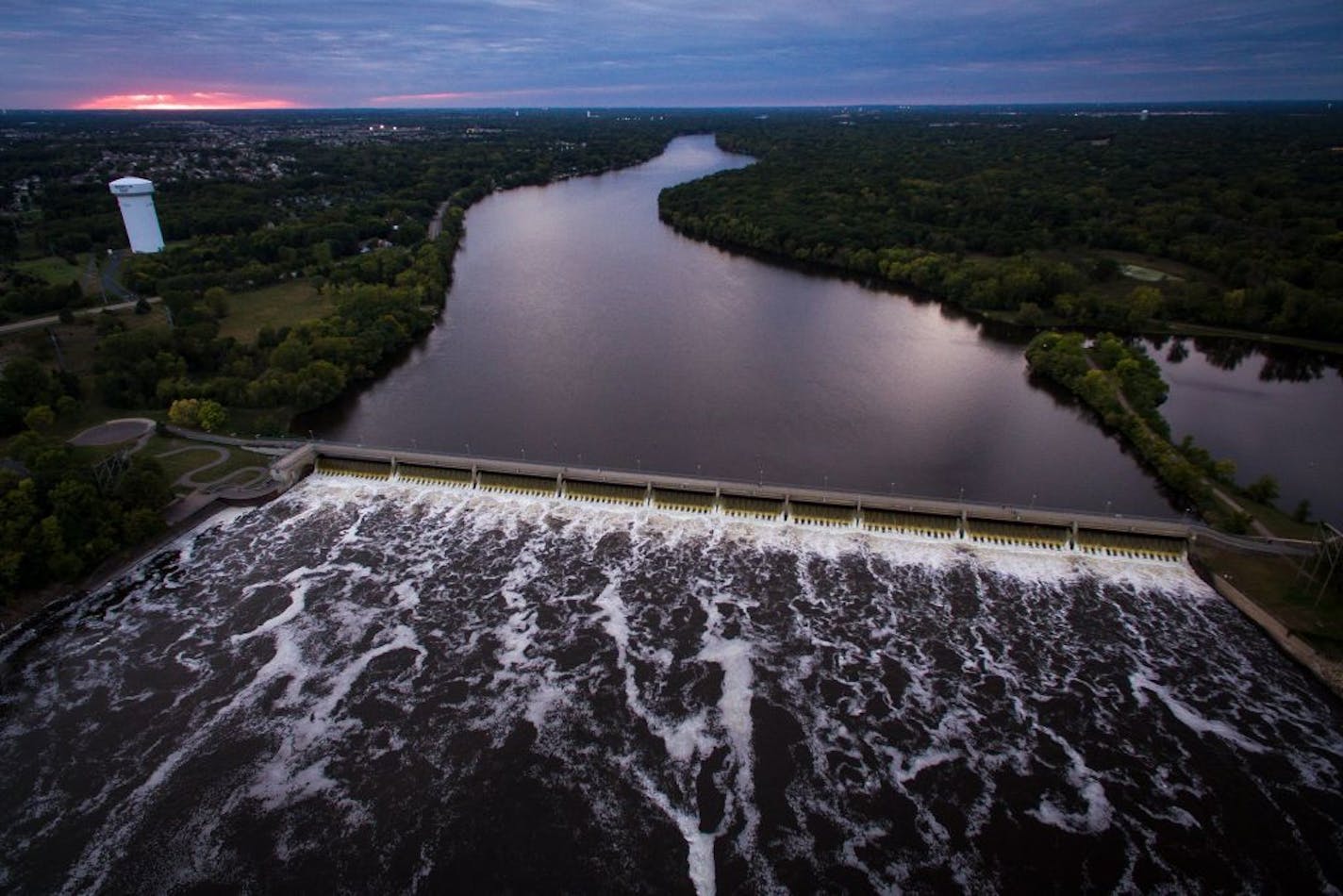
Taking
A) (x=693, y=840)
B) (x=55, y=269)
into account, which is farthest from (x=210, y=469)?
(x=55, y=269)

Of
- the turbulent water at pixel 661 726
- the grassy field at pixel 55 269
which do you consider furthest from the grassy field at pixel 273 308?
the turbulent water at pixel 661 726

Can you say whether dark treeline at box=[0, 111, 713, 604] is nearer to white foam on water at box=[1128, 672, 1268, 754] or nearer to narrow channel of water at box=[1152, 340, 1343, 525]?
white foam on water at box=[1128, 672, 1268, 754]

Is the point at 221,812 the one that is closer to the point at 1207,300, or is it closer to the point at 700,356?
the point at 700,356

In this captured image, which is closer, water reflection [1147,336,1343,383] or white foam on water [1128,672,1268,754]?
white foam on water [1128,672,1268,754]

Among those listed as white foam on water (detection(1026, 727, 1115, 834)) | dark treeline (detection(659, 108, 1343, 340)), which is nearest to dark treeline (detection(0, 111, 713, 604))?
white foam on water (detection(1026, 727, 1115, 834))

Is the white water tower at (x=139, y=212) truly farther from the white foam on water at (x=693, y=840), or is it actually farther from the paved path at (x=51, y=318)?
the white foam on water at (x=693, y=840)

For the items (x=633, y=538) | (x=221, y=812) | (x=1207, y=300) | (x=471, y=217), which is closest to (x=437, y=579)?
(x=633, y=538)
